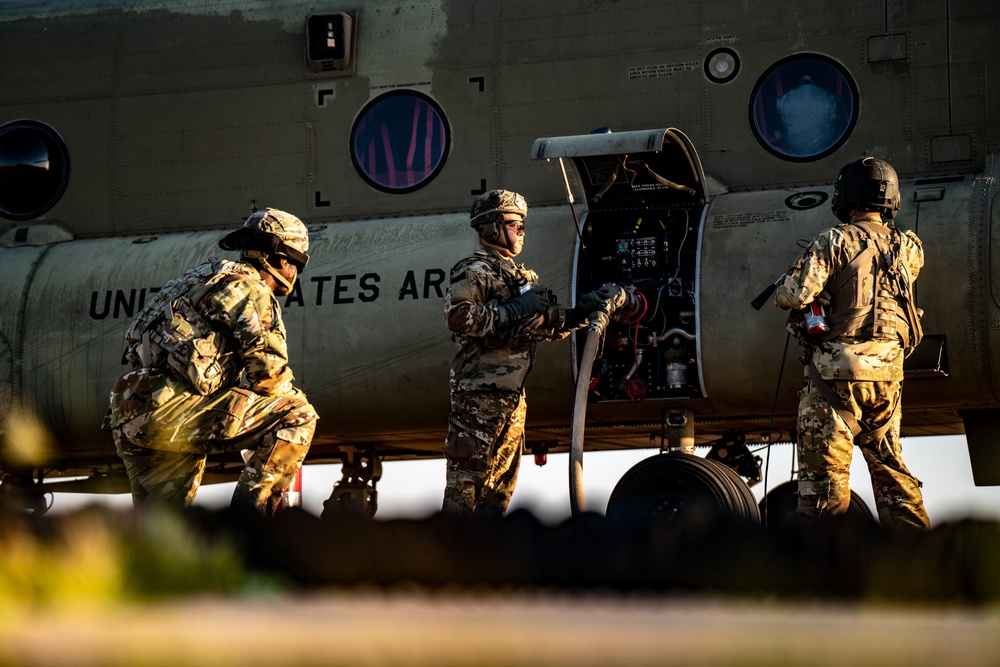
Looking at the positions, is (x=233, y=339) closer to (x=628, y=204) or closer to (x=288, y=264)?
(x=288, y=264)

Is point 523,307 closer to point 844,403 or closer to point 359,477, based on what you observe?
point 844,403

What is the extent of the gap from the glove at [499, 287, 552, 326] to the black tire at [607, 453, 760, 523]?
3.98 feet

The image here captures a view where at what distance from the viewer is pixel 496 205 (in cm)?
794

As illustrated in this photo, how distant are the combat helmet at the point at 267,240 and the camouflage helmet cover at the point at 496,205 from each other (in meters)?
Result: 1.23

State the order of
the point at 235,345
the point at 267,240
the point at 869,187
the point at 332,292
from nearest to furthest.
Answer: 1. the point at 235,345
2. the point at 267,240
3. the point at 869,187
4. the point at 332,292

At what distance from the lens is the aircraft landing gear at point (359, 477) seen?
33.9 ft

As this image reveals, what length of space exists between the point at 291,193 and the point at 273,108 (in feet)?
2.32

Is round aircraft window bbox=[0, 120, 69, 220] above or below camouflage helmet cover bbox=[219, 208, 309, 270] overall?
above

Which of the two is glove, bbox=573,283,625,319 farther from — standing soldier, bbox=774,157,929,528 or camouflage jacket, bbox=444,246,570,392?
standing soldier, bbox=774,157,929,528

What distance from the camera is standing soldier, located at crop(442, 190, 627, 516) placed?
7602mm

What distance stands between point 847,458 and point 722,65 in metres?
3.63

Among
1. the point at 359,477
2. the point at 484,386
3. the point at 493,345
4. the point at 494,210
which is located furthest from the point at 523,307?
the point at 359,477

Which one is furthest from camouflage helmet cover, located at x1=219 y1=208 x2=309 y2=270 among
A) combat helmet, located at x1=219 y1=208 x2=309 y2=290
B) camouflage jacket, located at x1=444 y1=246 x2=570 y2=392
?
camouflage jacket, located at x1=444 y1=246 x2=570 y2=392

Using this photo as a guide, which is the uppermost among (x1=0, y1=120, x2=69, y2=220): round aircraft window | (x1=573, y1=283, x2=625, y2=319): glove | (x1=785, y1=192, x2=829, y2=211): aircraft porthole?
(x1=0, y1=120, x2=69, y2=220): round aircraft window
